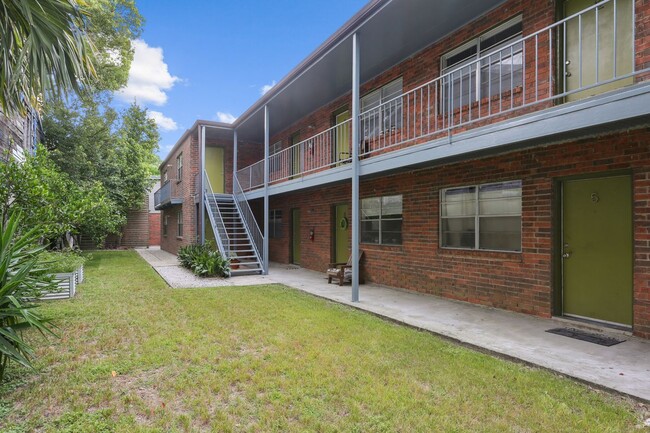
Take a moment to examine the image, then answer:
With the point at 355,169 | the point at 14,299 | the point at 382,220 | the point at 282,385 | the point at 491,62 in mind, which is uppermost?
the point at 491,62

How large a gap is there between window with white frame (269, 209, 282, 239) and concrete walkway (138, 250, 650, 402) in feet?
22.8

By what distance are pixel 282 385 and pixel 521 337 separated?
3347mm

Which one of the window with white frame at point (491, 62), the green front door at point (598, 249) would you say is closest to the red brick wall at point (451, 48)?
the window with white frame at point (491, 62)

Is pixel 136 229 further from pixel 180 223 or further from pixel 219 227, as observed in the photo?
pixel 219 227

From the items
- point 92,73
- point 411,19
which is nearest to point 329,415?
point 92,73

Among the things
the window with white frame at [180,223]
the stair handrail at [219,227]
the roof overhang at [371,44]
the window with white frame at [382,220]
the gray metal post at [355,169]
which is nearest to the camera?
the roof overhang at [371,44]

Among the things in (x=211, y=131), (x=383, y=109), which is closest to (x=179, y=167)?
(x=211, y=131)

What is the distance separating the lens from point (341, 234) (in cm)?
1161

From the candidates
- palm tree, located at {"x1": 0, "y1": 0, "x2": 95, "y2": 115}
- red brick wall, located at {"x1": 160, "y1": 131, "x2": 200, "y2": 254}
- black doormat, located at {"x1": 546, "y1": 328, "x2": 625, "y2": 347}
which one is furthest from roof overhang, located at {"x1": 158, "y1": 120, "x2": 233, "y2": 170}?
black doormat, located at {"x1": 546, "y1": 328, "x2": 625, "y2": 347}

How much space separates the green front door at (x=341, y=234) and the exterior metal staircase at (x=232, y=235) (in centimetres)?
244

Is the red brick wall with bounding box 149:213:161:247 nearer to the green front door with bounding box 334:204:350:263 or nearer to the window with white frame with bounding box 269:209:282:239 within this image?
the window with white frame with bounding box 269:209:282:239

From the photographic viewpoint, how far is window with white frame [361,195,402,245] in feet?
30.0

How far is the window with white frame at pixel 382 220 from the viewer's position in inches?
360

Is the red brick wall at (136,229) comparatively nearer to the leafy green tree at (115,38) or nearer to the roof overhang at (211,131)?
the roof overhang at (211,131)
